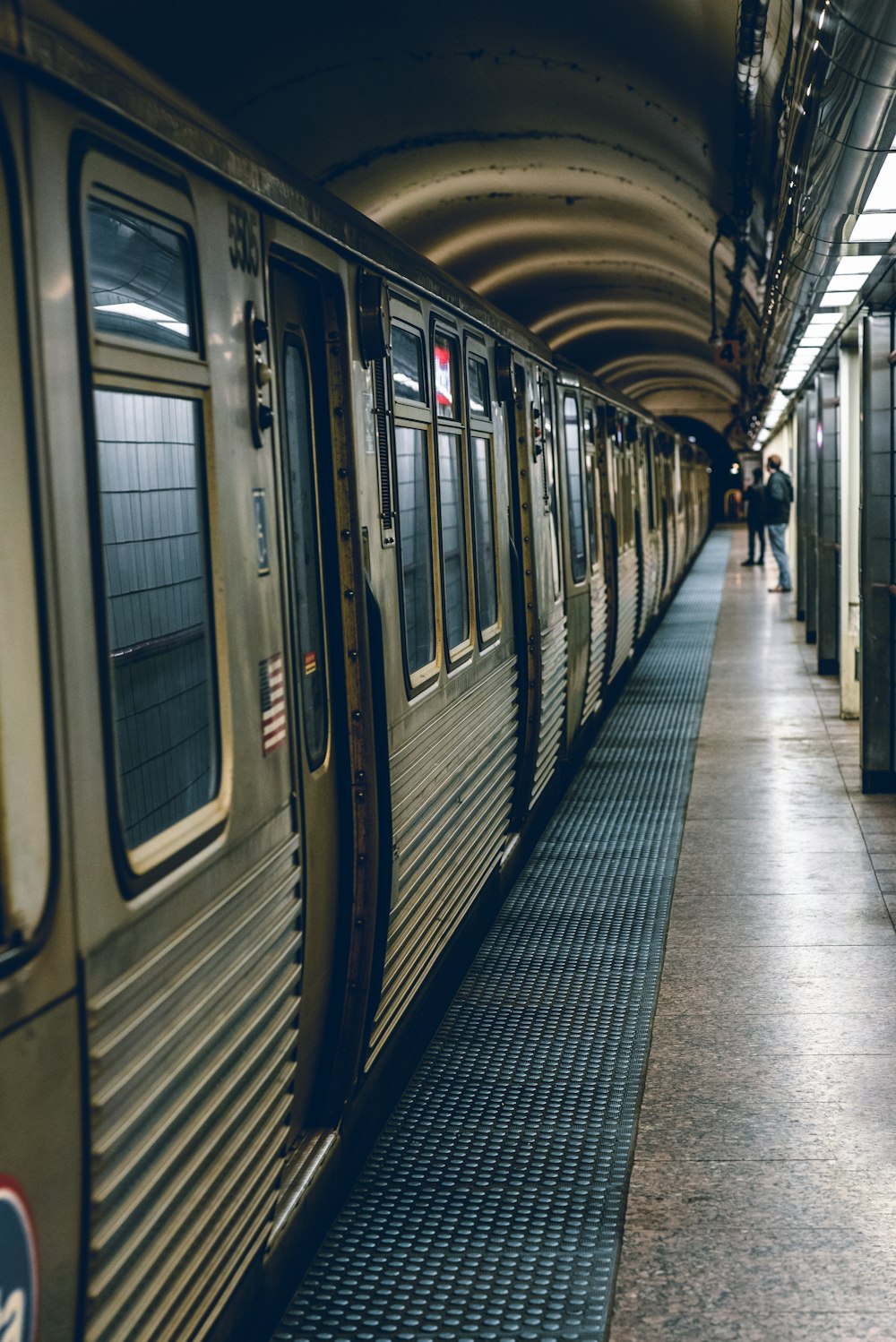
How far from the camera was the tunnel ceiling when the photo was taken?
6.14 metres

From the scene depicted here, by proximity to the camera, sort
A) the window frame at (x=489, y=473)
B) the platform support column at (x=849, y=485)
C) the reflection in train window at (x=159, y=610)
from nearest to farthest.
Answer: the reflection in train window at (x=159, y=610) → the window frame at (x=489, y=473) → the platform support column at (x=849, y=485)

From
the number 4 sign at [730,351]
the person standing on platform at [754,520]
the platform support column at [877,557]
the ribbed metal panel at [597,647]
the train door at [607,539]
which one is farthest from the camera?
the person standing on platform at [754,520]

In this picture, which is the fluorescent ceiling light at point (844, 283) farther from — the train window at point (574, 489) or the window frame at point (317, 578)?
the window frame at point (317, 578)

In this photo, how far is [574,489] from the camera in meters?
8.69

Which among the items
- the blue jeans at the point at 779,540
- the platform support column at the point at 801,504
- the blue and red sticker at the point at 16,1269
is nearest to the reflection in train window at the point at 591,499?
the platform support column at the point at 801,504

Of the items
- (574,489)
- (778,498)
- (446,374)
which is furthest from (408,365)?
(778,498)

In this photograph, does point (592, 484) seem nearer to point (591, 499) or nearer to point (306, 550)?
point (591, 499)

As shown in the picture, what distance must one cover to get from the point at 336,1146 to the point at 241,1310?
2.19ft

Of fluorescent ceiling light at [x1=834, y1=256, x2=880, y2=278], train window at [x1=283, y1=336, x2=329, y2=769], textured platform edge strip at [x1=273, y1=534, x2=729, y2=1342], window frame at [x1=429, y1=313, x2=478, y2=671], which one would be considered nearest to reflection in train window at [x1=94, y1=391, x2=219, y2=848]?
train window at [x1=283, y1=336, x2=329, y2=769]

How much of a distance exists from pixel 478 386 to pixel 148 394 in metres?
3.31

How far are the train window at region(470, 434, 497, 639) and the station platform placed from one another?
1.22 m

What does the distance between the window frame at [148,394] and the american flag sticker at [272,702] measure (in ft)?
0.64

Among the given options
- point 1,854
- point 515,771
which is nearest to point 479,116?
point 515,771

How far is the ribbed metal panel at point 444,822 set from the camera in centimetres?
370
